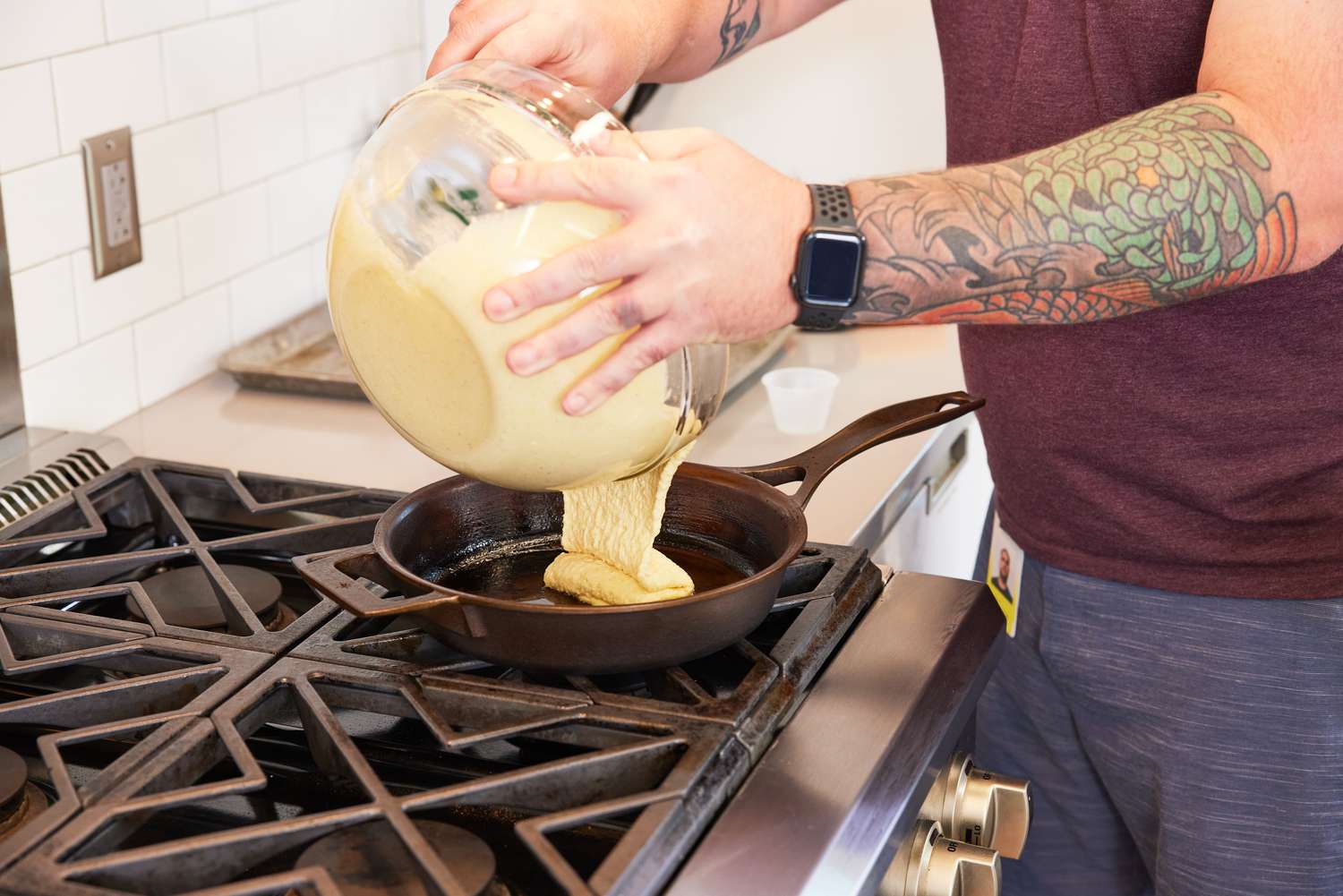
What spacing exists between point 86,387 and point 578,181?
918 millimetres

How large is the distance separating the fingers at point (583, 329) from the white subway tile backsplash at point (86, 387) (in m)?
0.83

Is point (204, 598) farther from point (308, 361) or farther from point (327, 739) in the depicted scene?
point (308, 361)

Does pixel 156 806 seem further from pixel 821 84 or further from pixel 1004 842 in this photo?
pixel 821 84

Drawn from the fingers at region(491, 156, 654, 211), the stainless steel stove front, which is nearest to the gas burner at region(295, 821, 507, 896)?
the stainless steel stove front

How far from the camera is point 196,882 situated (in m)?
0.73

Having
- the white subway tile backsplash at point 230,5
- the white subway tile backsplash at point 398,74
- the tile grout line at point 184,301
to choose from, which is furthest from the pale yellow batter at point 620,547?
the white subway tile backsplash at point 398,74

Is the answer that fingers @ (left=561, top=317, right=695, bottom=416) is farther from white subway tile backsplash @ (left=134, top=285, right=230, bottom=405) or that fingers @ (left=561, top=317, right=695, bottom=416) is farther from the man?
white subway tile backsplash @ (left=134, top=285, right=230, bottom=405)

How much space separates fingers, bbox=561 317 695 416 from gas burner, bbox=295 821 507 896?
25 cm

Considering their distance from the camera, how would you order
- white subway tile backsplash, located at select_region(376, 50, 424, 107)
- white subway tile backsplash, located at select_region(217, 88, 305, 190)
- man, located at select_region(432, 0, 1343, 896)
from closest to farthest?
man, located at select_region(432, 0, 1343, 896)
white subway tile backsplash, located at select_region(217, 88, 305, 190)
white subway tile backsplash, located at select_region(376, 50, 424, 107)

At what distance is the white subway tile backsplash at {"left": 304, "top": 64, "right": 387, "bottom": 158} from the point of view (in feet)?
6.06

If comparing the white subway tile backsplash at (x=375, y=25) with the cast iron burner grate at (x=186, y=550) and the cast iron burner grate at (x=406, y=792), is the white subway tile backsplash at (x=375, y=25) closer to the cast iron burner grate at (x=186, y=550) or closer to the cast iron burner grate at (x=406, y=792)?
the cast iron burner grate at (x=186, y=550)

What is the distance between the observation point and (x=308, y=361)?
173cm

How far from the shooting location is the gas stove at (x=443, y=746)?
75 centimetres

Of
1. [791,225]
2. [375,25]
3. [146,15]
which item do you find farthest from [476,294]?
[375,25]
